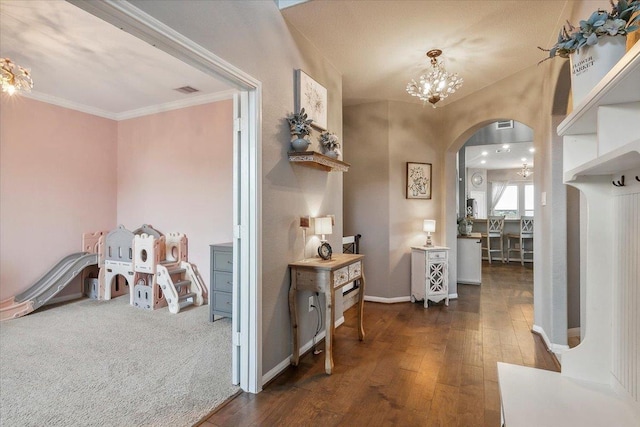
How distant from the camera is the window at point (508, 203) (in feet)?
35.4

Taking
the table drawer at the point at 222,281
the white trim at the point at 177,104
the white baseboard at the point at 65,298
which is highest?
the white trim at the point at 177,104

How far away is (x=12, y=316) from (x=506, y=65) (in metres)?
6.33

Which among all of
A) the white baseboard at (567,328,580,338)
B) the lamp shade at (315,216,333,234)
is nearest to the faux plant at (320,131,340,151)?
the lamp shade at (315,216,333,234)

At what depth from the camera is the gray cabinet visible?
Answer: 11.7ft

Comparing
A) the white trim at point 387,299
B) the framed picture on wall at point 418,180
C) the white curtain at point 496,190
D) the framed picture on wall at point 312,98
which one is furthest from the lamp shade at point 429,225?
the white curtain at point 496,190

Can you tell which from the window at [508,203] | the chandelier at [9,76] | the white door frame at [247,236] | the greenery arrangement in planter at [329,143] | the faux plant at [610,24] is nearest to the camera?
the faux plant at [610,24]

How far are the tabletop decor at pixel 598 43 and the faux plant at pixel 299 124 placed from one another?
175 centimetres

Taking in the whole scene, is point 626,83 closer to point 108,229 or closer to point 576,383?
point 576,383

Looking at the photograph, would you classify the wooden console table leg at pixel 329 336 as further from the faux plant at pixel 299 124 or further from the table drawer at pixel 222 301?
the table drawer at pixel 222 301

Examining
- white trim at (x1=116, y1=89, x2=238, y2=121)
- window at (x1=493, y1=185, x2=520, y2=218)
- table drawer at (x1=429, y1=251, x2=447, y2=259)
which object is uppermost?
white trim at (x1=116, y1=89, x2=238, y2=121)

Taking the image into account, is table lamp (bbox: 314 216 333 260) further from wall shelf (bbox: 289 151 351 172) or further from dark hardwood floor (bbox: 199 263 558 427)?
dark hardwood floor (bbox: 199 263 558 427)

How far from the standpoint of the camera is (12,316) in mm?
3756

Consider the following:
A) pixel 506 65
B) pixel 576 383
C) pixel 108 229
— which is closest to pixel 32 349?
pixel 108 229

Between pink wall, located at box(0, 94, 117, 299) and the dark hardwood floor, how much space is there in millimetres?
3929
